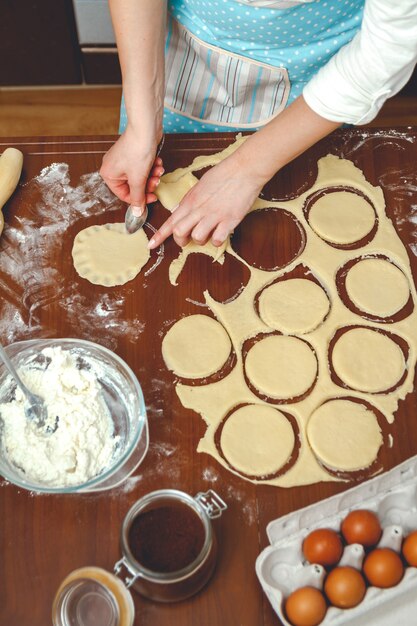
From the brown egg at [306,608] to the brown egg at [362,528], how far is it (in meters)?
0.10

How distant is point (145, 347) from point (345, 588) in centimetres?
53

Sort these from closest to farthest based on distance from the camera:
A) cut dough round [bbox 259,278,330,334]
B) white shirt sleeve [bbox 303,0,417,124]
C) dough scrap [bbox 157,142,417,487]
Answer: white shirt sleeve [bbox 303,0,417,124]
dough scrap [bbox 157,142,417,487]
cut dough round [bbox 259,278,330,334]

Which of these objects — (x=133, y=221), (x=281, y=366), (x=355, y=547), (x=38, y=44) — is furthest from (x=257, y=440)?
(x=38, y=44)

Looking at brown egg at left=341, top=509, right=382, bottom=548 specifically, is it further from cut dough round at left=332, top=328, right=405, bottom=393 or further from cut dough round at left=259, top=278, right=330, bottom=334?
cut dough round at left=259, top=278, right=330, bottom=334

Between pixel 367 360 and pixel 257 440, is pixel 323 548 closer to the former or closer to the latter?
pixel 257 440

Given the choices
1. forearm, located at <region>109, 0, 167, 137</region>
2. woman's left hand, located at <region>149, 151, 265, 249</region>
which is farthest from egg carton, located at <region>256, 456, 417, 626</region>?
forearm, located at <region>109, 0, 167, 137</region>

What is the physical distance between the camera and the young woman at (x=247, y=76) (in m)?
1.16

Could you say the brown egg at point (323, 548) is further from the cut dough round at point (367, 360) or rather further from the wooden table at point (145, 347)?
the cut dough round at point (367, 360)

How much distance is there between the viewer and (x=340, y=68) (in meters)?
1.17

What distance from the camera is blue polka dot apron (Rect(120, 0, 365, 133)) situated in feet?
4.36

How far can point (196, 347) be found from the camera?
1.27 m

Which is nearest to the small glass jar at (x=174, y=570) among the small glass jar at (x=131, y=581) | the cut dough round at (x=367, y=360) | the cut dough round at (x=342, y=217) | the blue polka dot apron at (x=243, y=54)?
the small glass jar at (x=131, y=581)

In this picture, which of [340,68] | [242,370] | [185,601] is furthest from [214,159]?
[185,601]

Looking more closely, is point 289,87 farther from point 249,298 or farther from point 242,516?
point 242,516
